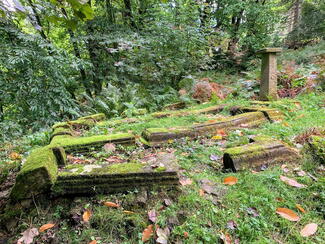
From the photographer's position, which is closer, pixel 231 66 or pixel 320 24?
pixel 320 24

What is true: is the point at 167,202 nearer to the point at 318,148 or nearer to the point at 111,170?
the point at 111,170

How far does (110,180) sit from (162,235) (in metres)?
0.66

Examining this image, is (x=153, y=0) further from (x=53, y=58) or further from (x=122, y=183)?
(x=122, y=183)

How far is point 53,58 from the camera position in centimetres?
527

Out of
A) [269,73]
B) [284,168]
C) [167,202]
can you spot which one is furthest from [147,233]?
[269,73]

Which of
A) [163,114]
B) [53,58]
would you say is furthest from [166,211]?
[53,58]

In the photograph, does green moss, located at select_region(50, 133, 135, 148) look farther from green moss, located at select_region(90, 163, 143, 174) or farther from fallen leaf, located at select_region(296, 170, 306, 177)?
fallen leaf, located at select_region(296, 170, 306, 177)

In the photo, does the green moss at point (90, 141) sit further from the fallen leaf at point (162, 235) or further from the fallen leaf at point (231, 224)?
the fallen leaf at point (231, 224)

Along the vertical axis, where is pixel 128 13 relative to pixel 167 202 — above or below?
above

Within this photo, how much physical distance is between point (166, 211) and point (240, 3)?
11000 millimetres

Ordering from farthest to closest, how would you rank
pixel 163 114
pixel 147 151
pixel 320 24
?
pixel 320 24, pixel 163 114, pixel 147 151

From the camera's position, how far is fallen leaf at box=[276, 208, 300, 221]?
1.56 metres

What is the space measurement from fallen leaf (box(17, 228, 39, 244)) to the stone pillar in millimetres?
5374

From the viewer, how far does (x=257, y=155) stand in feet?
7.38
